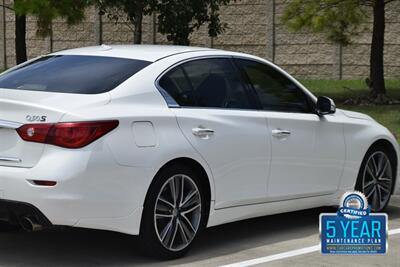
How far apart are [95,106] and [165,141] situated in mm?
553

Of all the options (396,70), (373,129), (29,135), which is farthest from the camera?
(396,70)

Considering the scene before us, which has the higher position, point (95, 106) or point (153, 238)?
point (95, 106)

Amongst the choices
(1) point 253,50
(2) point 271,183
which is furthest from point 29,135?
(1) point 253,50

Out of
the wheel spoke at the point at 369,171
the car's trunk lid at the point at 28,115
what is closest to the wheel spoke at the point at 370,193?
the wheel spoke at the point at 369,171

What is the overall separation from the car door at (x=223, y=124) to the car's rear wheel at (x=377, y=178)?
1.45 m

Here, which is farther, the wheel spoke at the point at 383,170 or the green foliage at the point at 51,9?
the green foliage at the point at 51,9

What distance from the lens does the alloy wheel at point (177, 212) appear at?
5.93 meters

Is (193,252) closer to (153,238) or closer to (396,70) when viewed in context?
(153,238)

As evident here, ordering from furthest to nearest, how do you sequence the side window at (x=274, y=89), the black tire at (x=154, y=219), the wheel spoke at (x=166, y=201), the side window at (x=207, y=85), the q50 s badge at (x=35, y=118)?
the side window at (x=274, y=89) < the side window at (x=207, y=85) < the wheel spoke at (x=166, y=201) < the black tire at (x=154, y=219) < the q50 s badge at (x=35, y=118)

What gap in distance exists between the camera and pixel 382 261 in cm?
610

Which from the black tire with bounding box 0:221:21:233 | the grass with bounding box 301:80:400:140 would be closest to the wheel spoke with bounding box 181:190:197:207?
the black tire with bounding box 0:221:21:233

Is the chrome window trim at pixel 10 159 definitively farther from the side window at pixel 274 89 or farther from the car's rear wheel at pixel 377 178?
the car's rear wheel at pixel 377 178

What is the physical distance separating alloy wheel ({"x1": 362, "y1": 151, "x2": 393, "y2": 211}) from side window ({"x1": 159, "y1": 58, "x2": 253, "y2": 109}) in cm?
165

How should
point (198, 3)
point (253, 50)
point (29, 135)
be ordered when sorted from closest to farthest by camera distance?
point (29, 135) → point (198, 3) → point (253, 50)
